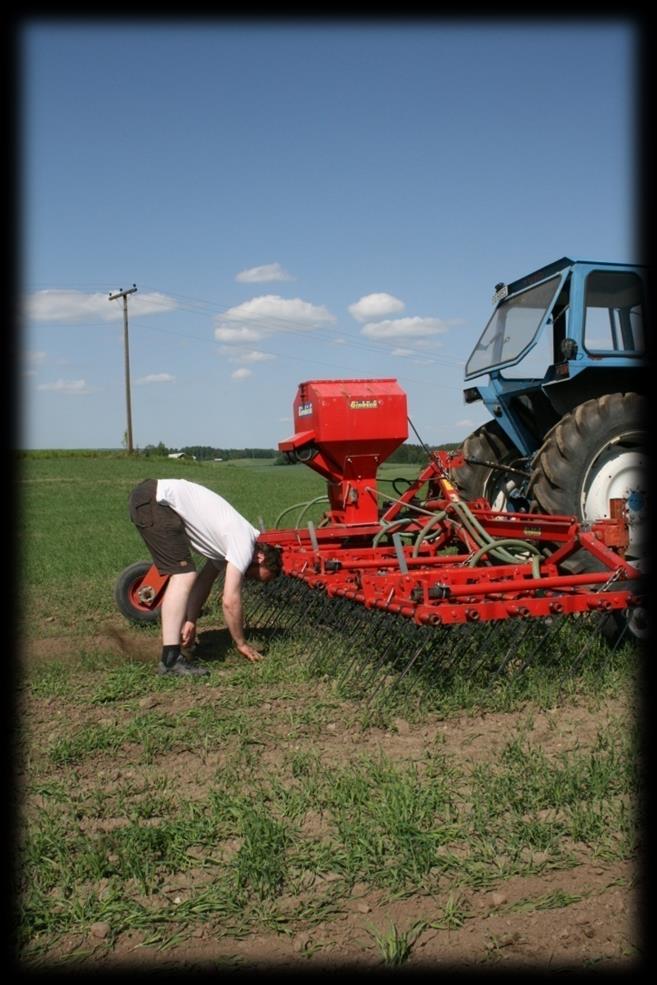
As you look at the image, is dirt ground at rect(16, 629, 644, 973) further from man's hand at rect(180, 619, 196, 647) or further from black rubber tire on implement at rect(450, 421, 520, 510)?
black rubber tire on implement at rect(450, 421, 520, 510)

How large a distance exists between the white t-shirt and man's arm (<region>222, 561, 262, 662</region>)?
0.31 feet

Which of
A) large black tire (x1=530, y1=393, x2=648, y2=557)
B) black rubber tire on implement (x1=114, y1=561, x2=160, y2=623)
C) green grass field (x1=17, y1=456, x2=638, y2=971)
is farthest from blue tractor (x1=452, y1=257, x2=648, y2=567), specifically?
black rubber tire on implement (x1=114, y1=561, x2=160, y2=623)

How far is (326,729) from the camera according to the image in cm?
399

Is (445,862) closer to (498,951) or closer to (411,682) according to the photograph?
(498,951)

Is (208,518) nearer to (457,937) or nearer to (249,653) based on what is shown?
(249,653)

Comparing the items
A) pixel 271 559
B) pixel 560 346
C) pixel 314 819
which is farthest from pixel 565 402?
pixel 314 819

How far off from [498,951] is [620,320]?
4.97m

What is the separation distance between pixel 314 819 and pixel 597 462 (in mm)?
3416

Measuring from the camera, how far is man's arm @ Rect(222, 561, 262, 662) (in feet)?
16.5

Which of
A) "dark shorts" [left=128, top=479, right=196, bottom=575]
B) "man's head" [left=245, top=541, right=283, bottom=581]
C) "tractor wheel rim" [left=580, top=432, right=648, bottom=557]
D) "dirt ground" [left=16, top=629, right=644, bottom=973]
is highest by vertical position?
"tractor wheel rim" [left=580, top=432, right=648, bottom=557]

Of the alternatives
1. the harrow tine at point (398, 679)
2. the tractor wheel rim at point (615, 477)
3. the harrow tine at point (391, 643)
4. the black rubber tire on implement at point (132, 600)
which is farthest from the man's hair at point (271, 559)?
the tractor wheel rim at point (615, 477)

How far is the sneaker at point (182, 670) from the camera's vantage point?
16.0 ft

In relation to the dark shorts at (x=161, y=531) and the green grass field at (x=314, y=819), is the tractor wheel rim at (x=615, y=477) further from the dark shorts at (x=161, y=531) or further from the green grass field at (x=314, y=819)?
the dark shorts at (x=161, y=531)

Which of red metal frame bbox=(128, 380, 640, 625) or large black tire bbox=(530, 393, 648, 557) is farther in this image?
large black tire bbox=(530, 393, 648, 557)
